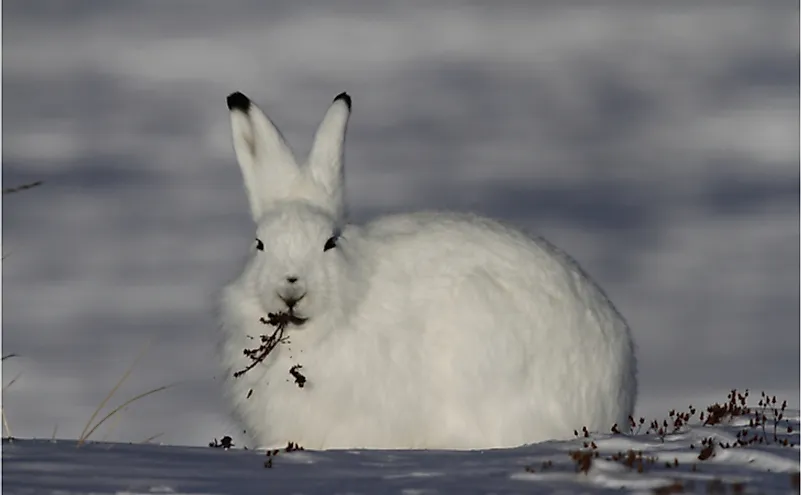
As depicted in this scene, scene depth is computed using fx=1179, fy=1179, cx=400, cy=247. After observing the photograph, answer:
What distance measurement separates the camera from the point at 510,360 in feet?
23.5

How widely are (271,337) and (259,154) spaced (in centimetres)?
124

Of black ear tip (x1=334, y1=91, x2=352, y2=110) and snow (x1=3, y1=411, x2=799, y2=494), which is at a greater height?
black ear tip (x1=334, y1=91, x2=352, y2=110)

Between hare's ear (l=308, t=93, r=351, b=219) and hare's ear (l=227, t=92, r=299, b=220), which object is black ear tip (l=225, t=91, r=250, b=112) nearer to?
hare's ear (l=227, t=92, r=299, b=220)

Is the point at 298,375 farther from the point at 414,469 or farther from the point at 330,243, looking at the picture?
the point at 414,469

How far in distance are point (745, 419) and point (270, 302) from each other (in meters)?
3.36

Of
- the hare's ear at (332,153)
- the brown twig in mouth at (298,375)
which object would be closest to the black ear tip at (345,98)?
the hare's ear at (332,153)

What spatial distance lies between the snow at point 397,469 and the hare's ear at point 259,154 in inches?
85.0

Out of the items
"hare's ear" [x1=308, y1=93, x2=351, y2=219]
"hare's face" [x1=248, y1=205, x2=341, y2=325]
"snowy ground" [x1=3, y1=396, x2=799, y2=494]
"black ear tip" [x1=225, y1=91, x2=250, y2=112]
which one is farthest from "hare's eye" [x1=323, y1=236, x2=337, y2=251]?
"snowy ground" [x1=3, y1=396, x2=799, y2=494]

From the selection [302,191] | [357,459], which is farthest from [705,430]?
[302,191]

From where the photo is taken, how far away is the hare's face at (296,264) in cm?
699

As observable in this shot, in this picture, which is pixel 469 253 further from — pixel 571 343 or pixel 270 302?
pixel 270 302

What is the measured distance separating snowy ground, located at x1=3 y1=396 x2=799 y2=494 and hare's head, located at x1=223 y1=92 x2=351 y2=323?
55.6 inches

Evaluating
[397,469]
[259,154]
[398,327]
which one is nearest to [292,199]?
[259,154]

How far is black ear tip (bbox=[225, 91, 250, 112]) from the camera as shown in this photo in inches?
305
